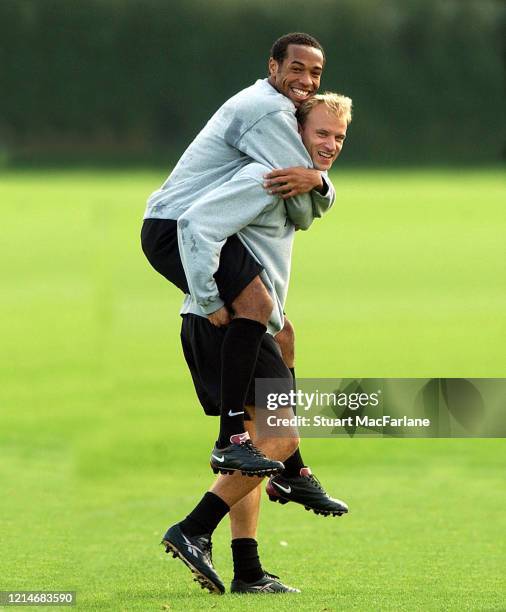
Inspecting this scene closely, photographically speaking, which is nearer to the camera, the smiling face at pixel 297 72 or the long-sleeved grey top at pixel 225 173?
the long-sleeved grey top at pixel 225 173

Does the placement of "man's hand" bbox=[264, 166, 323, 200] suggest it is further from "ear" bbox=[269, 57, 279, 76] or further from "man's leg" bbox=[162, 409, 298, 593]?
"man's leg" bbox=[162, 409, 298, 593]

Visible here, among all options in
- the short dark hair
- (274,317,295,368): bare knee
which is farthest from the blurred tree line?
the short dark hair

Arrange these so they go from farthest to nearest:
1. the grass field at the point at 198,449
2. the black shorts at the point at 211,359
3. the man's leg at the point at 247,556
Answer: the grass field at the point at 198,449, the man's leg at the point at 247,556, the black shorts at the point at 211,359

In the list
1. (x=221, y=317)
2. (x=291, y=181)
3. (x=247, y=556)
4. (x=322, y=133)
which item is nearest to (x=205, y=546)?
(x=247, y=556)

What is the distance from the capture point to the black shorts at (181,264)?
4.64 m

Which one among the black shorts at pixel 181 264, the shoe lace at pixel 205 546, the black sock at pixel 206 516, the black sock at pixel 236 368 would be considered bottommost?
the shoe lace at pixel 205 546

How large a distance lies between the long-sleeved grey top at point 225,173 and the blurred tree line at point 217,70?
174 ft

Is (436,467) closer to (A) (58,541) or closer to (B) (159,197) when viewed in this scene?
(A) (58,541)

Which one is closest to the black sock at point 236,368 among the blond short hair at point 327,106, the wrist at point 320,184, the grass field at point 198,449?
the wrist at point 320,184

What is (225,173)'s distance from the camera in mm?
4777

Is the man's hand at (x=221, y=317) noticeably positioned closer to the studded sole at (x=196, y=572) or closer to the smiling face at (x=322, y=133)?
the smiling face at (x=322, y=133)

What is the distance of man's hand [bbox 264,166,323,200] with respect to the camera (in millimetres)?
4598

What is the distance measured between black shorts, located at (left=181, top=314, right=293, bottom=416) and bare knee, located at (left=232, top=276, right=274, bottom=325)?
14 cm

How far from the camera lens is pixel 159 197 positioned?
4.84m
